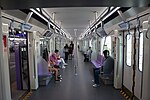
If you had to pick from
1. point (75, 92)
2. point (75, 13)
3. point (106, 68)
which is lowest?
point (75, 92)

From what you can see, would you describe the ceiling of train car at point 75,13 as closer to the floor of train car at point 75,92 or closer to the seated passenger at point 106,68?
the seated passenger at point 106,68

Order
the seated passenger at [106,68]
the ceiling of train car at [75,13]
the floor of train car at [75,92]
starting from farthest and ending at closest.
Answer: the seated passenger at [106,68] → the ceiling of train car at [75,13] → the floor of train car at [75,92]

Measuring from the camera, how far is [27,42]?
549 centimetres

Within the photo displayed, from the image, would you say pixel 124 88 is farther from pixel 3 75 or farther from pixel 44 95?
pixel 3 75

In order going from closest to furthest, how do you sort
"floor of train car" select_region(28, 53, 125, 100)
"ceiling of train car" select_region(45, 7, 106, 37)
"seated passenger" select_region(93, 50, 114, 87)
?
1. "floor of train car" select_region(28, 53, 125, 100)
2. "ceiling of train car" select_region(45, 7, 106, 37)
3. "seated passenger" select_region(93, 50, 114, 87)

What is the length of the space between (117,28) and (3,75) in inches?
179

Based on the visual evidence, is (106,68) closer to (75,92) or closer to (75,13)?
(75,92)

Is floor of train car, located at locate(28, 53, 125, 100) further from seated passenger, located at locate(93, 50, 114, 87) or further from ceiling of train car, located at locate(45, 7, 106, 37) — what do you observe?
ceiling of train car, located at locate(45, 7, 106, 37)

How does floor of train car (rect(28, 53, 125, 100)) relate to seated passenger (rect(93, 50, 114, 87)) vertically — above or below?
below

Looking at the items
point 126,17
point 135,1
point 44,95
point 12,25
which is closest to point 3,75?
point 12,25

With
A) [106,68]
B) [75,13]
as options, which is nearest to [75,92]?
[106,68]

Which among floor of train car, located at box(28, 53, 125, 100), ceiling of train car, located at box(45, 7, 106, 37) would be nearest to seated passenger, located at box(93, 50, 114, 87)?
floor of train car, located at box(28, 53, 125, 100)

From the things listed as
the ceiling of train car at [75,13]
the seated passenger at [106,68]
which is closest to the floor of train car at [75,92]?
the seated passenger at [106,68]

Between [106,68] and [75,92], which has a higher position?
[106,68]
